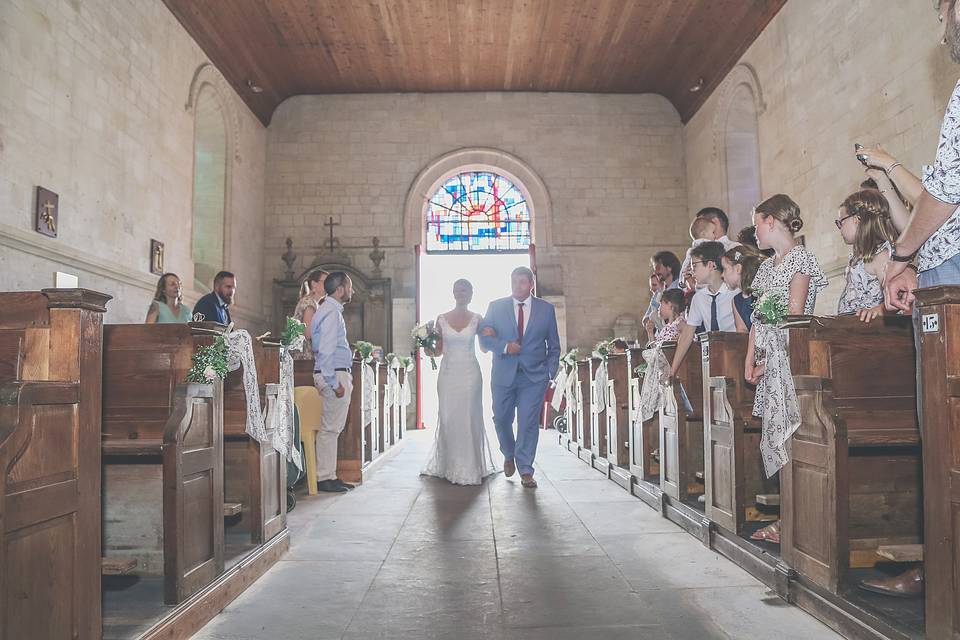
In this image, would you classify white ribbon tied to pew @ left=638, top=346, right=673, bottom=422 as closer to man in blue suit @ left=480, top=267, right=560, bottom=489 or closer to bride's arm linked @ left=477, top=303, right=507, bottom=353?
man in blue suit @ left=480, top=267, right=560, bottom=489

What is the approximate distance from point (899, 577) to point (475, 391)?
12.2ft

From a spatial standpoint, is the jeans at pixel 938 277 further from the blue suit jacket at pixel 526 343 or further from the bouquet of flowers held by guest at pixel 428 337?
the bouquet of flowers held by guest at pixel 428 337

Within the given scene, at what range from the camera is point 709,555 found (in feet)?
11.3

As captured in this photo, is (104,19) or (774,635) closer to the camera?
(774,635)

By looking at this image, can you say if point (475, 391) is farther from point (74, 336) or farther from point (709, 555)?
point (74, 336)

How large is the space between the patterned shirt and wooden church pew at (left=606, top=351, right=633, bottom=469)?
138 inches

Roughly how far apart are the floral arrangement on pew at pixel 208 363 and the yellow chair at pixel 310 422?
220 cm

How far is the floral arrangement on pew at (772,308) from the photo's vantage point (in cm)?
292

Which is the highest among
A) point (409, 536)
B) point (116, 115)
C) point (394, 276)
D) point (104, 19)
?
point (104, 19)

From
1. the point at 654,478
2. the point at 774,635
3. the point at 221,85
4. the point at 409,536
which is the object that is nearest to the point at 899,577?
the point at 774,635

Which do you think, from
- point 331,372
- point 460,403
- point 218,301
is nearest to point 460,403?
point 460,403

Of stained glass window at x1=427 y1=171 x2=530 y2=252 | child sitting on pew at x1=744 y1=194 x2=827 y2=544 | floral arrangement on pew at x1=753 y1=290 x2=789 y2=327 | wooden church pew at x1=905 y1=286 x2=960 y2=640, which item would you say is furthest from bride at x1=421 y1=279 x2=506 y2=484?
stained glass window at x1=427 y1=171 x2=530 y2=252

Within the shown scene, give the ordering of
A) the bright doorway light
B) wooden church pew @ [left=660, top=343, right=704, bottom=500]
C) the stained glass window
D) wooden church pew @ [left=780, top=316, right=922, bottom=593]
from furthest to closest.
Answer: the stained glass window, the bright doorway light, wooden church pew @ [left=660, top=343, right=704, bottom=500], wooden church pew @ [left=780, top=316, right=922, bottom=593]

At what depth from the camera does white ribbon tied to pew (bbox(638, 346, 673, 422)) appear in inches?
179
